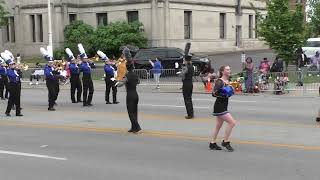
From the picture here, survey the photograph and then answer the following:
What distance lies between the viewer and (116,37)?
1753 inches

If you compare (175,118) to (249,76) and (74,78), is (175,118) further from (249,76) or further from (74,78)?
(249,76)

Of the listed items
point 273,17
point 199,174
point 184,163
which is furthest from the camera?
point 273,17

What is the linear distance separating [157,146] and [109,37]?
34.4m

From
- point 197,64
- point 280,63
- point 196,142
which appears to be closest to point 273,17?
point 280,63

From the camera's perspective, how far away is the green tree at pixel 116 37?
44188 mm

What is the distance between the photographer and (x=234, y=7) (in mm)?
56844

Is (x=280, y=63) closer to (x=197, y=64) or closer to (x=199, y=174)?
(x=197, y=64)

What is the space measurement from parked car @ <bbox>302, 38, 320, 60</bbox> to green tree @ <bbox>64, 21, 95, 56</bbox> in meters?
18.9

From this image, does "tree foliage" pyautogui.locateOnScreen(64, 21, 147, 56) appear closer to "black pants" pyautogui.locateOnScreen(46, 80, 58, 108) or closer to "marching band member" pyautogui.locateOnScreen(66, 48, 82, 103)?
"marching band member" pyautogui.locateOnScreen(66, 48, 82, 103)

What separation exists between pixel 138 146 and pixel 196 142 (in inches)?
45.8

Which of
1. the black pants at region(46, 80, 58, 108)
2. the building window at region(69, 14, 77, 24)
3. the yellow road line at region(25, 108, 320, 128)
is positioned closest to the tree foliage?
the building window at region(69, 14, 77, 24)

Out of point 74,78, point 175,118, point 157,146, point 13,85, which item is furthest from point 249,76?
point 157,146

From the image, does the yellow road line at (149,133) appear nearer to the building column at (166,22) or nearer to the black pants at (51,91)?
the black pants at (51,91)

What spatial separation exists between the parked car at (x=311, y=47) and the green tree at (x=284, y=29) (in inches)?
189
